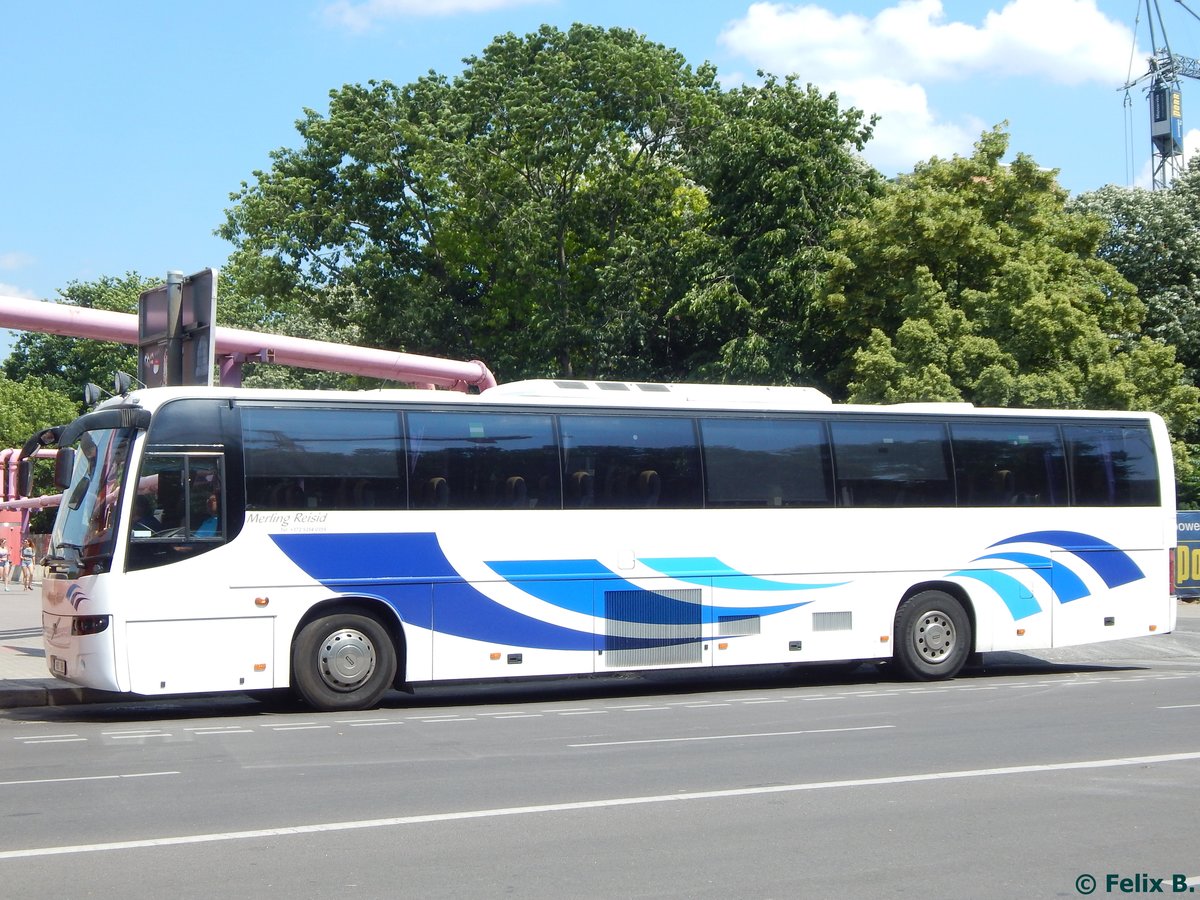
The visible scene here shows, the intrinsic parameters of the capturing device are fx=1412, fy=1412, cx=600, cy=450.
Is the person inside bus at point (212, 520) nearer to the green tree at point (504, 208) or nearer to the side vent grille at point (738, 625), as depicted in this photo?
the side vent grille at point (738, 625)

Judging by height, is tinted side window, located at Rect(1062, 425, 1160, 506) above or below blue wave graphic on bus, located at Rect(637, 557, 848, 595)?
above

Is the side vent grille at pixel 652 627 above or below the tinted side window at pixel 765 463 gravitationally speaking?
below

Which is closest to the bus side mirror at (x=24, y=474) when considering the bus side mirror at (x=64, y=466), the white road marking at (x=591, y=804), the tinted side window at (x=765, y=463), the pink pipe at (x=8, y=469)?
the bus side mirror at (x=64, y=466)

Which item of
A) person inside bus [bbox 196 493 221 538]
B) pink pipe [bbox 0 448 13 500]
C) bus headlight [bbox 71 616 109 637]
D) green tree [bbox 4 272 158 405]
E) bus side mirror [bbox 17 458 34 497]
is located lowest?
bus headlight [bbox 71 616 109 637]

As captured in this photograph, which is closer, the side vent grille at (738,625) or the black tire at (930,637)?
the side vent grille at (738,625)

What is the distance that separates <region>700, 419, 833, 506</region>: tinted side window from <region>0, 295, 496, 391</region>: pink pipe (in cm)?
618

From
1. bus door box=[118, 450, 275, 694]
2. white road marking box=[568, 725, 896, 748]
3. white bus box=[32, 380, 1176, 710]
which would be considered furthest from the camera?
white bus box=[32, 380, 1176, 710]

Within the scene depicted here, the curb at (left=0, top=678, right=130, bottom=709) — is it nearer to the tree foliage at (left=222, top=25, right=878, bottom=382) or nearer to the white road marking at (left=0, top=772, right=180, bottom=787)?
the white road marking at (left=0, top=772, right=180, bottom=787)

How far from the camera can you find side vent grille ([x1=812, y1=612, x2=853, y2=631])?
1686 cm

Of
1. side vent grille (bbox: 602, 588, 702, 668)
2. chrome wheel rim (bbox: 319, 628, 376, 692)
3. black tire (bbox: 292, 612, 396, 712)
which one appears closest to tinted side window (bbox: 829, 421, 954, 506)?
side vent grille (bbox: 602, 588, 702, 668)

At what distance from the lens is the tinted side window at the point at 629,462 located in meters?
15.8

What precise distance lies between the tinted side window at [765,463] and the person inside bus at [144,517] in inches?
241

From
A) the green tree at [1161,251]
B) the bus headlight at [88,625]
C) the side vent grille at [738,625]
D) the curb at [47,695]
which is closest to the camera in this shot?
the bus headlight at [88,625]

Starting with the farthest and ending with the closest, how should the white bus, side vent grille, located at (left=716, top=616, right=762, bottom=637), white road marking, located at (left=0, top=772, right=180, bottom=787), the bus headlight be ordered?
side vent grille, located at (left=716, top=616, right=762, bottom=637)
the white bus
the bus headlight
white road marking, located at (left=0, top=772, right=180, bottom=787)
